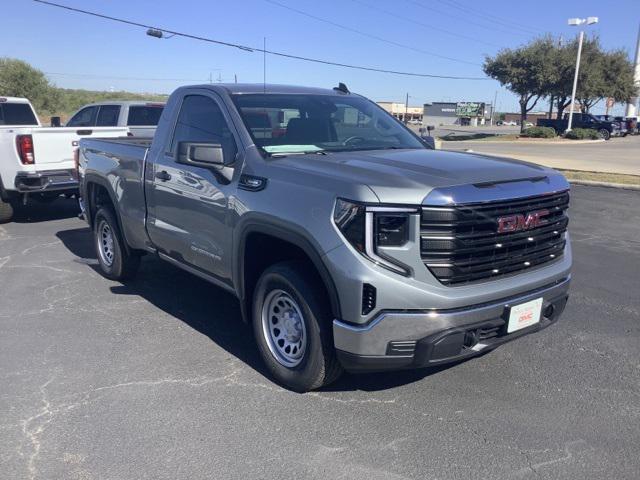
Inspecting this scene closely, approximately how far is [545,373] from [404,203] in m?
1.92

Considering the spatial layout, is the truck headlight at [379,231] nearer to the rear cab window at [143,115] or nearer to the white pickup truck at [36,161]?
the white pickup truck at [36,161]

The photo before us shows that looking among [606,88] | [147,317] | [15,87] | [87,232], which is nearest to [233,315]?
[147,317]

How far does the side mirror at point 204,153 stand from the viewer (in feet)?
13.0

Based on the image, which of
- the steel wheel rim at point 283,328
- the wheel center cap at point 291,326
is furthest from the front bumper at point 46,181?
the wheel center cap at point 291,326

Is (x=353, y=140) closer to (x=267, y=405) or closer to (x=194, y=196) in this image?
(x=194, y=196)

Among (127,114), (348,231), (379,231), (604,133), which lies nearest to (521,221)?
(379,231)

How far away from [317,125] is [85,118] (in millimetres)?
9842

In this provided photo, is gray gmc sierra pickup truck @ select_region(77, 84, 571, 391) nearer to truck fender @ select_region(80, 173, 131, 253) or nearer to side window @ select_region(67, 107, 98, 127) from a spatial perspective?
truck fender @ select_region(80, 173, 131, 253)

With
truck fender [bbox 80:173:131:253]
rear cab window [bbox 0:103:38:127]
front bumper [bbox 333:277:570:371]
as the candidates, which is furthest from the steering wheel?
rear cab window [bbox 0:103:38:127]

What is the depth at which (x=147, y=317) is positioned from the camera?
211 inches

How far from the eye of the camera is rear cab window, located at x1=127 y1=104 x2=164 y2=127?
38.6ft

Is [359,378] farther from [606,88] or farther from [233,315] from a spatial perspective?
[606,88]

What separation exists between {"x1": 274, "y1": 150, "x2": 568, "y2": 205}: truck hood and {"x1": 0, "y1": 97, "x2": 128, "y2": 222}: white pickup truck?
21.1 feet

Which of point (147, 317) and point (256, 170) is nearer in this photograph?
point (256, 170)
